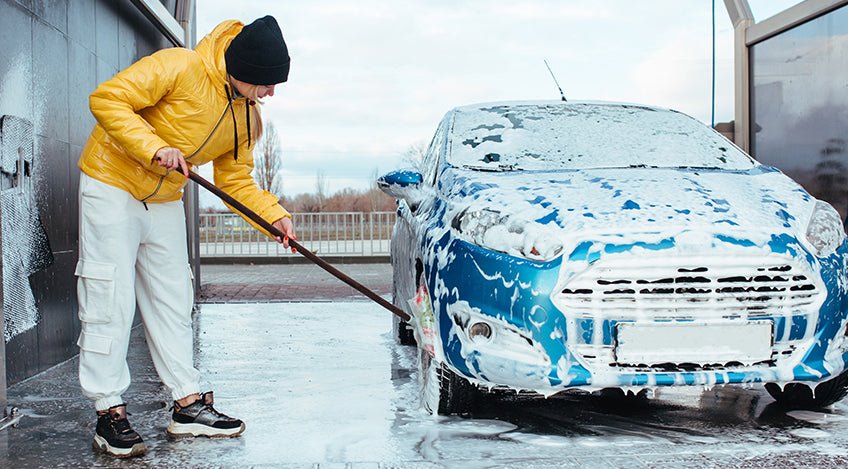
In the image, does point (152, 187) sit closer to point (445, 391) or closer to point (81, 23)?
point (445, 391)

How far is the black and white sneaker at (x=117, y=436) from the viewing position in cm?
351

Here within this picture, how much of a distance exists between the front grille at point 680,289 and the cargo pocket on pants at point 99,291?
1659 millimetres

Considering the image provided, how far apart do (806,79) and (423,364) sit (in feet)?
18.4

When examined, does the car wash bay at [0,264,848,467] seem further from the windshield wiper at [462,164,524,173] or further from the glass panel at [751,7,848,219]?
the glass panel at [751,7,848,219]

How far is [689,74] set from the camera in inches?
502

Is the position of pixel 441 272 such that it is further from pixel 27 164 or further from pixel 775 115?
pixel 775 115

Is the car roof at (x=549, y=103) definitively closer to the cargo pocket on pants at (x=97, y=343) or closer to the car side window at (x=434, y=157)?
the car side window at (x=434, y=157)

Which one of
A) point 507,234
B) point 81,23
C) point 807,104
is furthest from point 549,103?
point 807,104

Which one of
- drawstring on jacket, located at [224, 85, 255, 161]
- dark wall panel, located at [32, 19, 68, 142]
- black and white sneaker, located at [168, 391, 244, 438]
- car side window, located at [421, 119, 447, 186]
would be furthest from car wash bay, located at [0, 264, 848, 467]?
dark wall panel, located at [32, 19, 68, 142]

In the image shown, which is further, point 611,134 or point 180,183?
point 611,134

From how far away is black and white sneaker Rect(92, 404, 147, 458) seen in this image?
3.51 m

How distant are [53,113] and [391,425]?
301 centimetres

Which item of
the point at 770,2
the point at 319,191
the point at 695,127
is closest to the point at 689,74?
the point at 770,2

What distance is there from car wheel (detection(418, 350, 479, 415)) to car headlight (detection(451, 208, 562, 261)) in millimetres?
569
